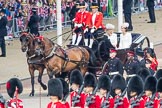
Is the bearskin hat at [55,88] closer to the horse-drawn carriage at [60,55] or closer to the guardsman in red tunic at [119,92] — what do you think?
the guardsman in red tunic at [119,92]

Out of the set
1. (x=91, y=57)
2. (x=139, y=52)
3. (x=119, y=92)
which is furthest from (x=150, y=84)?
(x=91, y=57)

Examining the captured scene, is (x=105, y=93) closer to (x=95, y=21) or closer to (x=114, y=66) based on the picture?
(x=114, y=66)

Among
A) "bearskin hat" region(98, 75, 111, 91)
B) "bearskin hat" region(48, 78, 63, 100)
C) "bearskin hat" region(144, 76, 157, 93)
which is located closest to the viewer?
"bearskin hat" region(48, 78, 63, 100)

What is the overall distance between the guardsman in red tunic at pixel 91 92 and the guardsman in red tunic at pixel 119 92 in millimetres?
409

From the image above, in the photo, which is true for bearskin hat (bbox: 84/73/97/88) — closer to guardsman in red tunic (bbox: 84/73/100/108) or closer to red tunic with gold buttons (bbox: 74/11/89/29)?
guardsman in red tunic (bbox: 84/73/100/108)

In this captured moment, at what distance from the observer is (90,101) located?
20891mm

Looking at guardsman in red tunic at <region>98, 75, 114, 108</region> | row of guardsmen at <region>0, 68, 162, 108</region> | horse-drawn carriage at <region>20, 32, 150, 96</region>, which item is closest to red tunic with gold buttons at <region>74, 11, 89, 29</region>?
horse-drawn carriage at <region>20, 32, 150, 96</region>

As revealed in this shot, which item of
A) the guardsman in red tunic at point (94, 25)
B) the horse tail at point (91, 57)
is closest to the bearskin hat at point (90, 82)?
the horse tail at point (91, 57)

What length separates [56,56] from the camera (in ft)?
90.8

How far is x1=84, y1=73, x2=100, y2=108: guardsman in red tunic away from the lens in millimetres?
20906

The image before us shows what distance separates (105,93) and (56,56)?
671cm

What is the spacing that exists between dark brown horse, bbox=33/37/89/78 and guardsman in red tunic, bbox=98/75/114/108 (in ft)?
17.9

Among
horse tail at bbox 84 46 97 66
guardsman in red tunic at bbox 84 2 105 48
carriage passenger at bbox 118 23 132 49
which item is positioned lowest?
horse tail at bbox 84 46 97 66

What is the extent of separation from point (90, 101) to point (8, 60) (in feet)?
49.1
